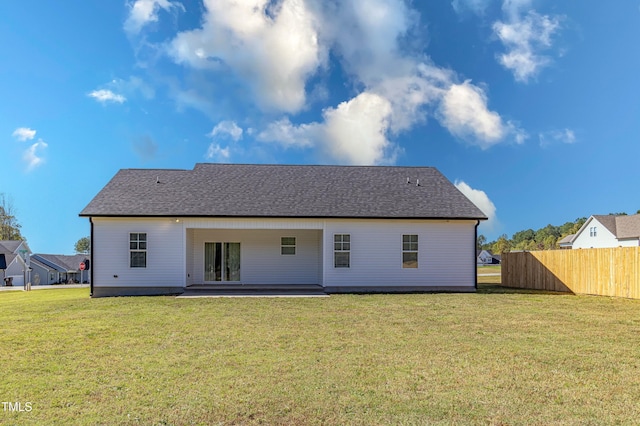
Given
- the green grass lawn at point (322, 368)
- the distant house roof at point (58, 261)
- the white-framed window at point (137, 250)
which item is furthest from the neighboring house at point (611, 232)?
the distant house roof at point (58, 261)

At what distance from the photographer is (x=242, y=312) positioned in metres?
12.2

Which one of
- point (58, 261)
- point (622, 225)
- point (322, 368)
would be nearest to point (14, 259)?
point (58, 261)

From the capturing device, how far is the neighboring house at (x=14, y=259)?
51719 mm

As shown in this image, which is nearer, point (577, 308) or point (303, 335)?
point (303, 335)

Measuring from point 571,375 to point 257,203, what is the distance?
14.4 m

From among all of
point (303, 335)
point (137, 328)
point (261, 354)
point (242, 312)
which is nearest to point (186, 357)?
point (261, 354)

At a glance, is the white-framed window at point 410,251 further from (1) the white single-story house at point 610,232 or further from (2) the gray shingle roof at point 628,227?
(2) the gray shingle roof at point 628,227

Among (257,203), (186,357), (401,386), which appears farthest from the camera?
(257,203)

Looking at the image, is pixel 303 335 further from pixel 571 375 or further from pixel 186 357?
pixel 571 375

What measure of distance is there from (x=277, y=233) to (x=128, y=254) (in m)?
6.08

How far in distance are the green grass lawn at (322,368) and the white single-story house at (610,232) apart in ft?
133

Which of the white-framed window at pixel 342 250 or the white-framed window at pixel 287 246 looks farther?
the white-framed window at pixel 287 246

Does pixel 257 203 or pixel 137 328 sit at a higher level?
pixel 257 203

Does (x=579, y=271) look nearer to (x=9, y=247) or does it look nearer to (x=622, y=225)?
(x=622, y=225)
